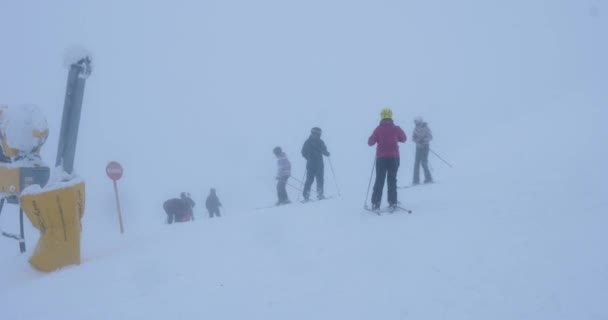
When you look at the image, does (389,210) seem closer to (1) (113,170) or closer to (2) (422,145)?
(2) (422,145)

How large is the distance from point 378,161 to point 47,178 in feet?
18.6

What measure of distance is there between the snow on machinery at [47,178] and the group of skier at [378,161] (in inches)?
192

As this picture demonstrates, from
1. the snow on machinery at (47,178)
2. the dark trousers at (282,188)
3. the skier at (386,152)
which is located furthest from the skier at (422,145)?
the snow on machinery at (47,178)

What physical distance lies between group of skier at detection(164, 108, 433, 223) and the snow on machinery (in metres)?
4.88

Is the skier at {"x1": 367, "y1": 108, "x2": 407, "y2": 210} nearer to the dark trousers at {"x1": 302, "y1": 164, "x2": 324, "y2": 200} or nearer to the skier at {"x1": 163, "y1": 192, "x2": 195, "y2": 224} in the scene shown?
the dark trousers at {"x1": 302, "y1": 164, "x2": 324, "y2": 200}

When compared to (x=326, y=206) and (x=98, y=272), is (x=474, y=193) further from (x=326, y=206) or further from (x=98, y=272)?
(x=98, y=272)

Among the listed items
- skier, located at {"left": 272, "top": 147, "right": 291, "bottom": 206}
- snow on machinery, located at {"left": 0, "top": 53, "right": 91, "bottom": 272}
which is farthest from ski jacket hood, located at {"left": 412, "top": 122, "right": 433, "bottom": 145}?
snow on machinery, located at {"left": 0, "top": 53, "right": 91, "bottom": 272}

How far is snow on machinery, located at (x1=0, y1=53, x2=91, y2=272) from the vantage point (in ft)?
21.7

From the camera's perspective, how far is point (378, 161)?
7812 mm

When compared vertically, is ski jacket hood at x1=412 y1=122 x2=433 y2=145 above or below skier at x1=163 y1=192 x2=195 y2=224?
above

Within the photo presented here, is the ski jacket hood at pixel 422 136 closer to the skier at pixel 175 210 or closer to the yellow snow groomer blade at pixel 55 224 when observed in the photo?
the skier at pixel 175 210

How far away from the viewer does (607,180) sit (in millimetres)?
7418

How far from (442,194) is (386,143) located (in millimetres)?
2353

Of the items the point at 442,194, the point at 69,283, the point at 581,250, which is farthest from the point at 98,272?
the point at 442,194
